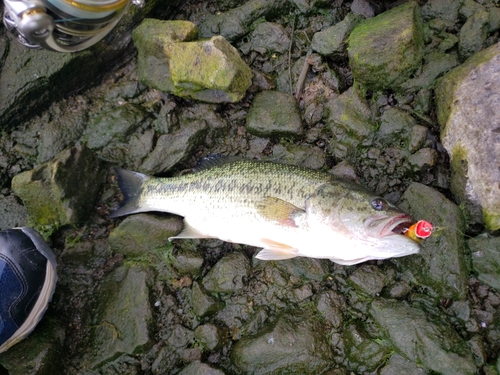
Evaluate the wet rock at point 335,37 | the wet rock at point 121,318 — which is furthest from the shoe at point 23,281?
the wet rock at point 335,37

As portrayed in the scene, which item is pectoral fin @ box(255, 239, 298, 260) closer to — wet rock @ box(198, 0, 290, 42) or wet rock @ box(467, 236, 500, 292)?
wet rock @ box(467, 236, 500, 292)

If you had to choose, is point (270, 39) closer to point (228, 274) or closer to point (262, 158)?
point (262, 158)

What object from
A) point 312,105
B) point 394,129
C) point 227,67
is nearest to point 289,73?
point 312,105

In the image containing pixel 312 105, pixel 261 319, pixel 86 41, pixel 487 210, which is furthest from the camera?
pixel 312 105

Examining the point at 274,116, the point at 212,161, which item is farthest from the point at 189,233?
the point at 274,116

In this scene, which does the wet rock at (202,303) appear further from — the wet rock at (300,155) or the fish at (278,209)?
the wet rock at (300,155)

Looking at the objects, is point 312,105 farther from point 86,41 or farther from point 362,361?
point 362,361
